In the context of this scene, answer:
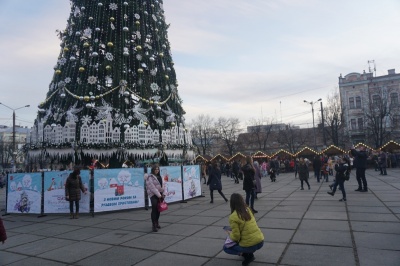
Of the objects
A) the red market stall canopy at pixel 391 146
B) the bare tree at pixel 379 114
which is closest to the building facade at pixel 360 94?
the bare tree at pixel 379 114

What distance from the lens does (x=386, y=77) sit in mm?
51656

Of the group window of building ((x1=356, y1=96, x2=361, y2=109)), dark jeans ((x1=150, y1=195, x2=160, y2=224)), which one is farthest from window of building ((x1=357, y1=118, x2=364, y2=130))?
dark jeans ((x1=150, y1=195, x2=160, y2=224))

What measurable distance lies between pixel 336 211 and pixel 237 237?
17.9 ft

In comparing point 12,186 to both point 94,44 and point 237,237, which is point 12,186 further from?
point 237,237

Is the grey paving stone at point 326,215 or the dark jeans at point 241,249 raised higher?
the dark jeans at point 241,249

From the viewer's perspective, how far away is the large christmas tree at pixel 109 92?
11.8m

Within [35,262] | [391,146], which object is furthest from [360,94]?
[35,262]

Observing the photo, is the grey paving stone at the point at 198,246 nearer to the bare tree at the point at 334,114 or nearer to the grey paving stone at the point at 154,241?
the grey paving stone at the point at 154,241

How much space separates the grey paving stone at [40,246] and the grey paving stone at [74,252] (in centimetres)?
29

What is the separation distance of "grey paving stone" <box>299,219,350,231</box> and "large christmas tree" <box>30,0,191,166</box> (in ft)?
23.4

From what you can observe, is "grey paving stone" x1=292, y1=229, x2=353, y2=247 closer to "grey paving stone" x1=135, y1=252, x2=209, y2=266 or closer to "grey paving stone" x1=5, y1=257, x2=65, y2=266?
"grey paving stone" x1=135, y1=252, x2=209, y2=266

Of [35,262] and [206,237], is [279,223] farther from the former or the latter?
[35,262]

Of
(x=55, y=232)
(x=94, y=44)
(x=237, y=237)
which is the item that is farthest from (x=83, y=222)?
(x=94, y=44)

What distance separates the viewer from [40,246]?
6609 millimetres
